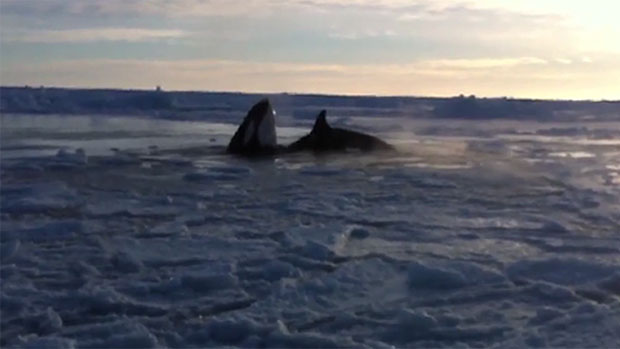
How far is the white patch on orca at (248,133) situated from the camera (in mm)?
18156

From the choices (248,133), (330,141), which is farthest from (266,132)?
(330,141)

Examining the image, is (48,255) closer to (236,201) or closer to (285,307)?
(285,307)

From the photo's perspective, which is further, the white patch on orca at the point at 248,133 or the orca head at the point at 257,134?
the white patch on orca at the point at 248,133

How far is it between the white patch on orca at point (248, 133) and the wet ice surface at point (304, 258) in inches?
138

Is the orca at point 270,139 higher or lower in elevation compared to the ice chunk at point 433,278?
higher

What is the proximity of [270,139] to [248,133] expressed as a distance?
43 cm

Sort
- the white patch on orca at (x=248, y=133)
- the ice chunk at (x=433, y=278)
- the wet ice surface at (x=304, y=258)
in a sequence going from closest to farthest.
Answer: the wet ice surface at (x=304, y=258) < the ice chunk at (x=433, y=278) < the white patch on orca at (x=248, y=133)

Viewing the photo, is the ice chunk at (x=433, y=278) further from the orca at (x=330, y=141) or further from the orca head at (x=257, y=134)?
the orca at (x=330, y=141)

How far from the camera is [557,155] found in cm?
2017

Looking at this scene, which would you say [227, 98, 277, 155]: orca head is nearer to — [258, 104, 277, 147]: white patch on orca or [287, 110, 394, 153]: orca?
[258, 104, 277, 147]: white patch on orca

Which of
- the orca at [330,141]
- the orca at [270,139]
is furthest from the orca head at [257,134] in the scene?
the orca at [330,141]

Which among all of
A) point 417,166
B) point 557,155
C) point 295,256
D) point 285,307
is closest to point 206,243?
point 295,256

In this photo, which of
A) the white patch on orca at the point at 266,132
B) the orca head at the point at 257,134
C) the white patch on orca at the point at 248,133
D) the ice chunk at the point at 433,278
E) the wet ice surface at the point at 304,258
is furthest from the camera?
the white patch on orca at the point at 248,133

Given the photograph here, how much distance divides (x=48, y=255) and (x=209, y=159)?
875 centimetres
